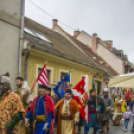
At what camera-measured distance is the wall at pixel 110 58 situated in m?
28.3

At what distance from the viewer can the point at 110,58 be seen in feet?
93.2

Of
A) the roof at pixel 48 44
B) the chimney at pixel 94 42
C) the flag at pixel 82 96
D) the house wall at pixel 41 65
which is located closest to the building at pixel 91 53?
the chimney at pixel 94 42

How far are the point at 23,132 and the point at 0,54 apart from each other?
3.37 metres

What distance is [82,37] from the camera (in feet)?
95.0

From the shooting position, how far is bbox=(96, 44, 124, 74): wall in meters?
28.3

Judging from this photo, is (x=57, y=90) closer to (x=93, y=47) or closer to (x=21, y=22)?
(x=21, y=22)

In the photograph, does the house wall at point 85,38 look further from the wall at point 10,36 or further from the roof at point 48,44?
the wall at point 10,36

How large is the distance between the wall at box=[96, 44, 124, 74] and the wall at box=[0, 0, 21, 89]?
20.3 metres

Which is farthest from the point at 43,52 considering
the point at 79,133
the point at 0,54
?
the point at 79,133

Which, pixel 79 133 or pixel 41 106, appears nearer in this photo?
pixel 41 106

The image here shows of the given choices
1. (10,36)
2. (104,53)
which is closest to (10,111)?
(10,36)

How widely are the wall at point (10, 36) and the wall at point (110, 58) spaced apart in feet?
66.8

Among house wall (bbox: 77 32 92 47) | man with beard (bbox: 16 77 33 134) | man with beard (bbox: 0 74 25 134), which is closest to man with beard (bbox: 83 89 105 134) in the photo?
man with beard (bbox: 16 77 33 134)

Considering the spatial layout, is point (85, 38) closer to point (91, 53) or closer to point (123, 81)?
point (91, 53)
